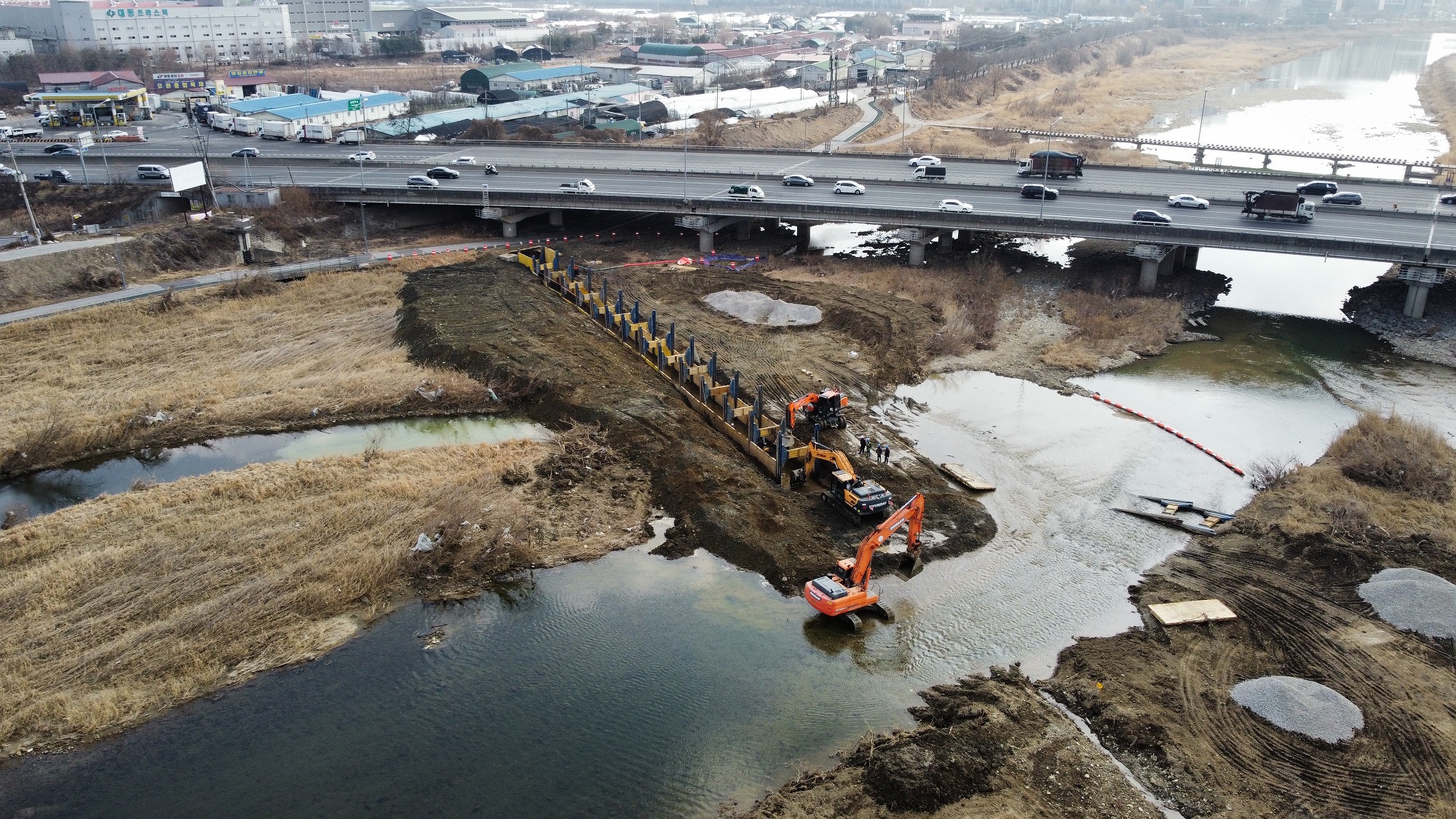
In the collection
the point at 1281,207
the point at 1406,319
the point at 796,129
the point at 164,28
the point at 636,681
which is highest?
the point at 164,28

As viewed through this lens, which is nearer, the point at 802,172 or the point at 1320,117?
the point at 802,172

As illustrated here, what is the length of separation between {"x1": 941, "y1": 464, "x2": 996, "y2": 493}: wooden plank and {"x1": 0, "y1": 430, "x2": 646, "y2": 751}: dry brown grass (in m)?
8.39

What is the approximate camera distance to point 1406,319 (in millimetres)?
38719

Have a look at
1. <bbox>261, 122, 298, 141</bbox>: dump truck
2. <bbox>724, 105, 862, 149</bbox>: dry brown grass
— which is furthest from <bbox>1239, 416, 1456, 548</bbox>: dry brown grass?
<bbox>261, 122, 298, 141</bbox>: dump truck

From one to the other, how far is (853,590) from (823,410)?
29.2 feet

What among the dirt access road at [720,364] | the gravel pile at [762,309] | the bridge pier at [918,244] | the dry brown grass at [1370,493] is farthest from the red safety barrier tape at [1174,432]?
the bridge pier at [918,244]

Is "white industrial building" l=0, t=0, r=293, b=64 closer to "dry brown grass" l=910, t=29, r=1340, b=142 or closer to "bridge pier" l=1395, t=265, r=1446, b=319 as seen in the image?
"dry brown grass" l=910, t=29, r=1340, b=142

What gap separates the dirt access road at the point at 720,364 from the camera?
23844mm

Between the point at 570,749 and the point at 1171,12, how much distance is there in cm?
21851

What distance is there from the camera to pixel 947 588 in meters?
22.0

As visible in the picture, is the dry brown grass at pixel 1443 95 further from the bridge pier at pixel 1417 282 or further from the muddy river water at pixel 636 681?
the muddy river water at pixel 636 681

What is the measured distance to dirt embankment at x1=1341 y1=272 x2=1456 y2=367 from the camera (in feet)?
119

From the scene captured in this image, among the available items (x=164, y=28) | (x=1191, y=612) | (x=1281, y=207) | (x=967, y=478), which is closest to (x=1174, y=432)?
(x=967, y=478)

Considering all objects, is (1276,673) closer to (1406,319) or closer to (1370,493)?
(1370,493)
